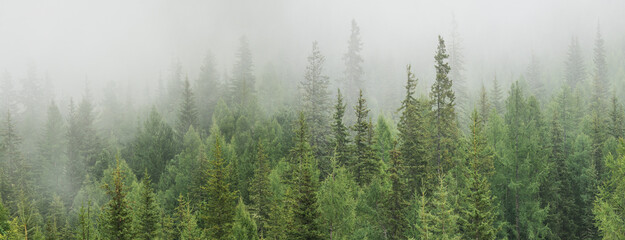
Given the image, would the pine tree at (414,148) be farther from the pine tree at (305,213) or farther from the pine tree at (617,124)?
the pine tree at (617,124)

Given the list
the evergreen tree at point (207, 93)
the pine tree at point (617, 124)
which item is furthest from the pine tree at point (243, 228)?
the evergreen tree at point (207, 93)

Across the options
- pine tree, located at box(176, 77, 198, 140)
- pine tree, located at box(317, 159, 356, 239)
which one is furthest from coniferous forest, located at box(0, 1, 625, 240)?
pine tree, located at box(176, 77, 198, 140)

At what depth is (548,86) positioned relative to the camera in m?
88.6

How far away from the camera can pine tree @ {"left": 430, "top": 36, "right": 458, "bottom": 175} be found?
1199 inches

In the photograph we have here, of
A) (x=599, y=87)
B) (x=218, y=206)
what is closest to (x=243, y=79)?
(x=218, y=206)

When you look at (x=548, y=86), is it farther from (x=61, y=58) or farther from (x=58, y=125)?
(x=61, y=58)

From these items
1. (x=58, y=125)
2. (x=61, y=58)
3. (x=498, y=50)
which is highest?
(x=61, y=58)

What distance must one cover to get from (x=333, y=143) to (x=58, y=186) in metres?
47.5

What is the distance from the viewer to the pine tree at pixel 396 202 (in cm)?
2811

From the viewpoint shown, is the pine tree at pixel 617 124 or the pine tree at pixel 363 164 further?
the pine tree at pixel 617 124

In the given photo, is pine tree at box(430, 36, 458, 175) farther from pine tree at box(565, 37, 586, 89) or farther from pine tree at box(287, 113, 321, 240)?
pine tree at box(565, 37, 586, 89)

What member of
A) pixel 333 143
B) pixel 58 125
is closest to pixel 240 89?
pixel 58 125

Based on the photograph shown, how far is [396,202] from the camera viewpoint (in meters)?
28.4

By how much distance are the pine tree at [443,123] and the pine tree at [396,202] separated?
11.8 ft
